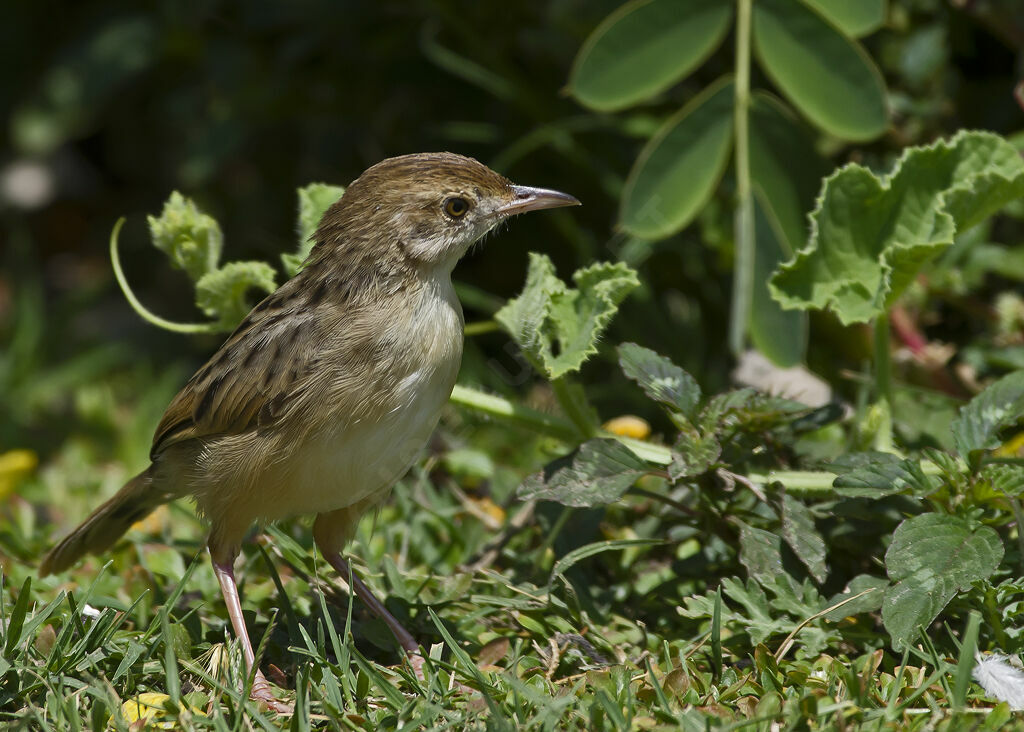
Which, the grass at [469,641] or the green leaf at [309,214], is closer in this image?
the grass at [469,641]

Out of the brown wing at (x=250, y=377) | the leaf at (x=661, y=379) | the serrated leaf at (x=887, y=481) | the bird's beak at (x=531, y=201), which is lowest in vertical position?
the serrated leaf at (x=887, y=481)

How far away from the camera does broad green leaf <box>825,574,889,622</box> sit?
3.56 meters

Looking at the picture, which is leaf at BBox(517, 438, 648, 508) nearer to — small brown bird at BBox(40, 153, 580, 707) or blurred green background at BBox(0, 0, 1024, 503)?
small brown bird at BBox(40, 153, 580, 707)

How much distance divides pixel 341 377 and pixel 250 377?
36 cm

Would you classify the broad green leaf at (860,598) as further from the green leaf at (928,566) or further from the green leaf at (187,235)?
the green leaf at (187,235)

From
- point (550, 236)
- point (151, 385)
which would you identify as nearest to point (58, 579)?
point (151, 385)

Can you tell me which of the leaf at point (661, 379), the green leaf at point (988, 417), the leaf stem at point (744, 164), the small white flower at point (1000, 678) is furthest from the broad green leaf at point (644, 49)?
the small white flower at point (1000, 678)

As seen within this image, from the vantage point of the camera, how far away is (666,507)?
4.46m

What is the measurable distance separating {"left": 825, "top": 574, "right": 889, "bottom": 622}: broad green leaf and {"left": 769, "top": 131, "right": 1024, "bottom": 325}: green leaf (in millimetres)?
845

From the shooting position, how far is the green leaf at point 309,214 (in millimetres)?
4379

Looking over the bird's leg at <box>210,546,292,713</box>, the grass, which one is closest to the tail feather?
the grass

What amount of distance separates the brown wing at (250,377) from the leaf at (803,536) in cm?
157

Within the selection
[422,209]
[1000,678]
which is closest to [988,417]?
[1000,678]

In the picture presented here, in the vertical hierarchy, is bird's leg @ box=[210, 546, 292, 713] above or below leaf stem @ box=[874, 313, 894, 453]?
below
